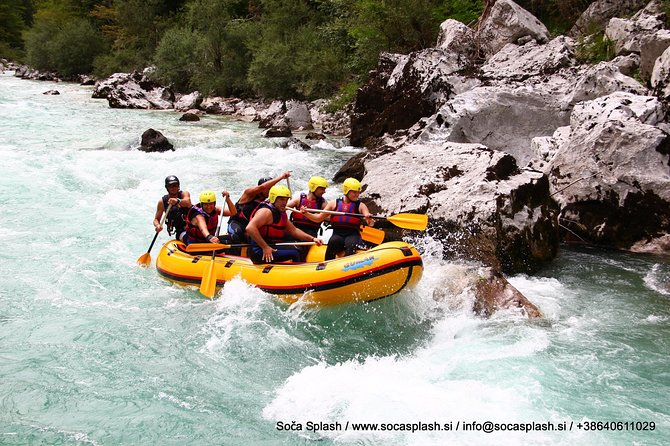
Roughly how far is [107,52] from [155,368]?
128ft

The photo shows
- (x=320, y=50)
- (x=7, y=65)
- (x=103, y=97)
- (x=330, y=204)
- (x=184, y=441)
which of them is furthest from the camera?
(x=7, y=65)

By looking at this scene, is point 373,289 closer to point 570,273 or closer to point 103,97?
point 570,273

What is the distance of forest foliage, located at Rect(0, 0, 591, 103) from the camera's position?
17594 mm

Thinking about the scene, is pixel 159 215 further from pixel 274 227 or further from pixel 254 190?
pixel 274 227

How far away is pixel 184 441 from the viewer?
3.94 metres

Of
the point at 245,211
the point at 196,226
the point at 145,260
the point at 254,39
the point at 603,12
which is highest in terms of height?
the point at 603,12

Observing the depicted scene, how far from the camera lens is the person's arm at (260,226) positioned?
5805mm

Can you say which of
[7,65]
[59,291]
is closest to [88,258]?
[59,291]

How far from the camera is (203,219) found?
6582 mm

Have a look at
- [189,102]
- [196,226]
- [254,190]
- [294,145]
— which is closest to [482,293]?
[254,190]

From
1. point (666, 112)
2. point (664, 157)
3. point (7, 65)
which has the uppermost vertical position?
point (666, 112)

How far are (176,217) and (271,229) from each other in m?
1.90

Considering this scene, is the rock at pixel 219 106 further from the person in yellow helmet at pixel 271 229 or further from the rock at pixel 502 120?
the person in yellow helmet at pixel 271 229

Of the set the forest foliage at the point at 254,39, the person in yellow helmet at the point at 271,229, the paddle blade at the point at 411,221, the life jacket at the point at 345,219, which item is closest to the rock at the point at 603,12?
the forest foliage at the point at 254,39
